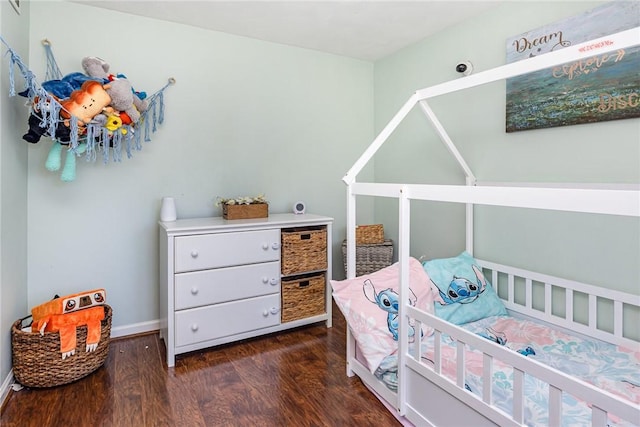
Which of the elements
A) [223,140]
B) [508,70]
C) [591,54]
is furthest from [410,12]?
[223,140]

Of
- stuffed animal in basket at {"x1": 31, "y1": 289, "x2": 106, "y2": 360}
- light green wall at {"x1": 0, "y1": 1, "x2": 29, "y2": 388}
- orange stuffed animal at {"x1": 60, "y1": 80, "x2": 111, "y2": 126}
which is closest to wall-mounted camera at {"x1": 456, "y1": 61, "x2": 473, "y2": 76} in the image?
orange stuffed animal at {"x1": 60, "y1": 80, "x2": 111, "y2": 126}

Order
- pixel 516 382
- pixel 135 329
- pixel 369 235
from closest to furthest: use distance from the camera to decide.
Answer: pixel 516 382
pixel 135 329
pixel 369 235

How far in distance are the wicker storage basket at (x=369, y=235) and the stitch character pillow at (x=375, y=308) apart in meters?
1.00

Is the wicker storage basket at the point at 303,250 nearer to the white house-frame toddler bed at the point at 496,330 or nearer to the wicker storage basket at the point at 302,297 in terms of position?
the wicker storage basket at the point at 302,297

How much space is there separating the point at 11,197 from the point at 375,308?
6.72ft

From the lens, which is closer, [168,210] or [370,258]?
[168,210]

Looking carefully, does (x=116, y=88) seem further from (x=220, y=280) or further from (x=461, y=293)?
(x=461, y=293)

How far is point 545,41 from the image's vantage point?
2.10 metres

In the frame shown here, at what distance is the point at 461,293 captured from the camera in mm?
2184

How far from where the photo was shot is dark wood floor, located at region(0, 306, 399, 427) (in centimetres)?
172

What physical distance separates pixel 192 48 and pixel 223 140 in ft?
2.30

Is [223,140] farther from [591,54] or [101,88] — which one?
Answer: [591,54]

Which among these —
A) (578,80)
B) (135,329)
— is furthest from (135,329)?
(578,80)

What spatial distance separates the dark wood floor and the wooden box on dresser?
0.16 meters
